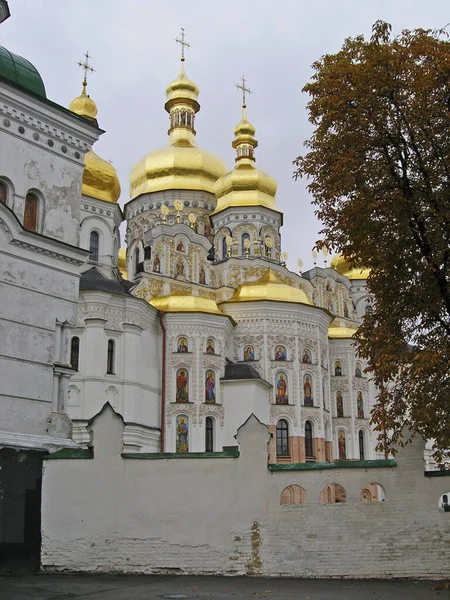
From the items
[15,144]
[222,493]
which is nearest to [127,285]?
[15,144]

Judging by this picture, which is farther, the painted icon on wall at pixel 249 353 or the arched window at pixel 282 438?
the painted icon on wall at pixel 249 353

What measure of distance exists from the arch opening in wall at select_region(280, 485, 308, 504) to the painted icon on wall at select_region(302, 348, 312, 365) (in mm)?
18992

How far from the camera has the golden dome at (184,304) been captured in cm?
3184

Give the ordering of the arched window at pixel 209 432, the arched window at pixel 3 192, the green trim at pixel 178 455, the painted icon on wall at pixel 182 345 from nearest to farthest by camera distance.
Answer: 1. the green trim at pixel 178 455
2. the arched window at pixel 3 192
3. the arched window at pixel 209 432
4. the painted icon on wall at pixel 182 345

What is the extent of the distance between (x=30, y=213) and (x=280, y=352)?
63.1 ft

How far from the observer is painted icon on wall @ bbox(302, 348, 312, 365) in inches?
1323

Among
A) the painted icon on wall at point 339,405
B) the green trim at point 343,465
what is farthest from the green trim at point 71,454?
the painted icon on wall at point 339,405

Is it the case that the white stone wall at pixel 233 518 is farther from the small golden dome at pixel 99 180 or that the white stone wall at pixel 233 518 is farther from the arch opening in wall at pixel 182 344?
the small golden dome at pixel 99 180

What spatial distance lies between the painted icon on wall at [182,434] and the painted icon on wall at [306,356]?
254 inches

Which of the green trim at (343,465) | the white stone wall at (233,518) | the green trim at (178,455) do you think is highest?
the green trim at (178,455)

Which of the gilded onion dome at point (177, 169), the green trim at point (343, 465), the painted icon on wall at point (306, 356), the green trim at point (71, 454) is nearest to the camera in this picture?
the green trim at point (343, 465)

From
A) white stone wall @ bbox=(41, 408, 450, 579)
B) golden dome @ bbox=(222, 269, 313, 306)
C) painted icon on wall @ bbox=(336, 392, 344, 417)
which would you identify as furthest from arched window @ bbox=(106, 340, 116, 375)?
white stone wall @ bbox=(41, 408, 450, 579)

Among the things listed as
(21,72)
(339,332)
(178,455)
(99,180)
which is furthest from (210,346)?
(178,455)

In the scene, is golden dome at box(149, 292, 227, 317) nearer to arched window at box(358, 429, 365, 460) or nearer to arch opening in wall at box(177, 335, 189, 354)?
arch opening in wall at box(177, 335, 189, 354)
